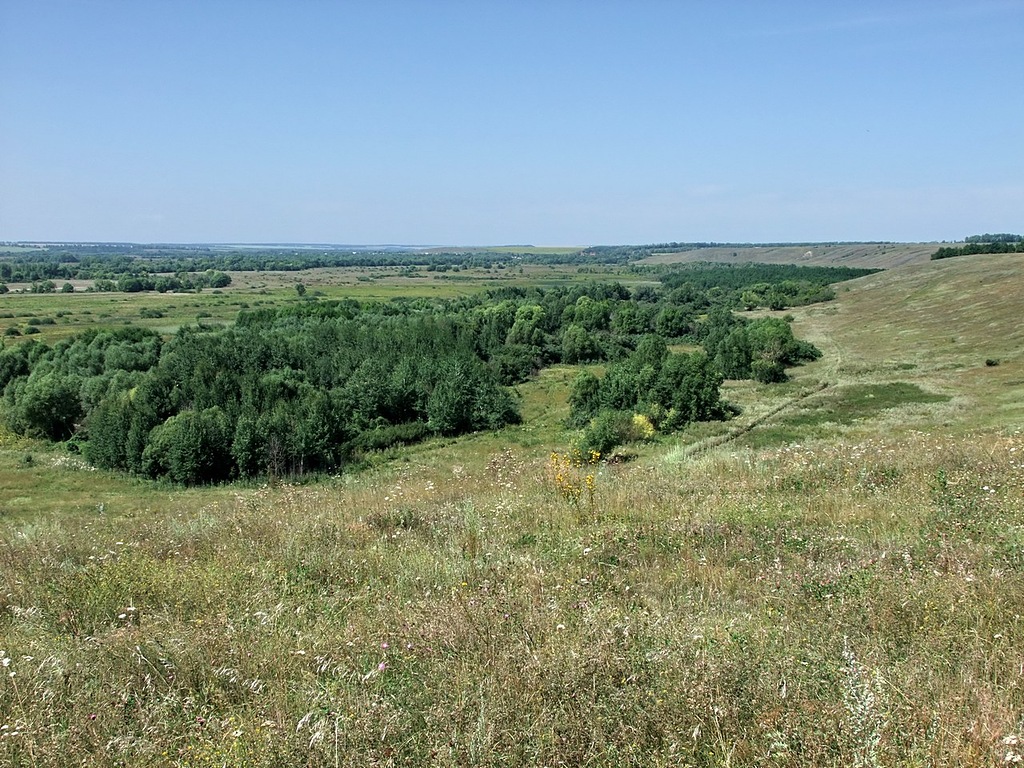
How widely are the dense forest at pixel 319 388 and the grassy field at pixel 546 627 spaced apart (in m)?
31.3

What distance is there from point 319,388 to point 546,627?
51.5m

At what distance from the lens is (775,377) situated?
59.0 meters

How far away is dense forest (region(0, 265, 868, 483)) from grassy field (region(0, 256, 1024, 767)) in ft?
103

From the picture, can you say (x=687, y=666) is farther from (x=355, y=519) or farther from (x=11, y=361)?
(x=11, y=361)

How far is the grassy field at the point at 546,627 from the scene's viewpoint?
3.05 m

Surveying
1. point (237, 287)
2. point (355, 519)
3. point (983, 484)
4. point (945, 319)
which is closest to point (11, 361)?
point (355, 519)

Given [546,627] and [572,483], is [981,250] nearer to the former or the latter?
[572,483]

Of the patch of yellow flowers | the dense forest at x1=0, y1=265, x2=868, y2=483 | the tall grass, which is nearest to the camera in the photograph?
the tall grass

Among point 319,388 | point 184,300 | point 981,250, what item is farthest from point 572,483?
point 981,250

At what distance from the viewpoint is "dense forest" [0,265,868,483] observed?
41.7 meters

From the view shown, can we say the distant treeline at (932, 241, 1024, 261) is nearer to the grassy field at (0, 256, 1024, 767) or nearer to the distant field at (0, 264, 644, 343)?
the distant field at (0, 264, 644, 343)

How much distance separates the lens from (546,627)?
4020 mm

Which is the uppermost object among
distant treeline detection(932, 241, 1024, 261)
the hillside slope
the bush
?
distant treeline detection(932, 241, 1024, 261)

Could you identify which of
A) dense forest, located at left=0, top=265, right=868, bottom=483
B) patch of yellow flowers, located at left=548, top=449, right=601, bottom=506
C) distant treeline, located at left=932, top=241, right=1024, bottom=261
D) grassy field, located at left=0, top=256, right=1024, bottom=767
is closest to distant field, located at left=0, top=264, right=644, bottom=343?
dense forest, located at left=0, top=265, right=868, bottom=483
